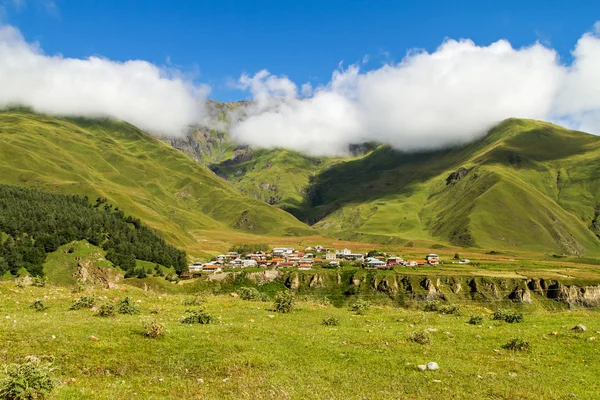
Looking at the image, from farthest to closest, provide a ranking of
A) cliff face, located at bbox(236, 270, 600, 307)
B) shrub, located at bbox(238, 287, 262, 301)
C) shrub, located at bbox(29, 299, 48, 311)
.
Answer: cliff face, located at bbox(236, 270, 600, 307)
shrub, located at bbox(238, 287, 262, 301)
shrub, located at bbox(29, 299, 48, 311)

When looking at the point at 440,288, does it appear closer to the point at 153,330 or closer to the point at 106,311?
the point at 106,311

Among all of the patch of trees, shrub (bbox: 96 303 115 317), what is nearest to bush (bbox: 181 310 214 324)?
shrub (bbox: 96 303 115 317)

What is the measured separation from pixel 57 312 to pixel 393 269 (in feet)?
466

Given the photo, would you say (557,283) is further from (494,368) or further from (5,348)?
(5,348)

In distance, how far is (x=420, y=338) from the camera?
19953mm

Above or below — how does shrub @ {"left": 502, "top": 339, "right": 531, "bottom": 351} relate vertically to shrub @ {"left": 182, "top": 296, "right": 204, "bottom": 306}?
above

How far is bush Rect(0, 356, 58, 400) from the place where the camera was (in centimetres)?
1132

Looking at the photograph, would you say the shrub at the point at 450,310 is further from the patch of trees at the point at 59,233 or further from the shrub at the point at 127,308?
the patch of trees at the point at 59,233

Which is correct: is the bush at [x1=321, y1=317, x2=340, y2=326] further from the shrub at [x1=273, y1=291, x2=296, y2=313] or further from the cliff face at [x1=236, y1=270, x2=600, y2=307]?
the cliff face at [x1=236, y1=270, x2=600, y2=307]

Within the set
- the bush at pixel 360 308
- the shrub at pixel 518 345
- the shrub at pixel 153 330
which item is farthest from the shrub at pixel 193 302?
the shrub at pixel 518 345

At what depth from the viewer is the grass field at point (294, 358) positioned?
13836mm

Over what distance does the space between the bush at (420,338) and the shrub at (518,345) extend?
3952mm

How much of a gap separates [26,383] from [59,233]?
137 meters

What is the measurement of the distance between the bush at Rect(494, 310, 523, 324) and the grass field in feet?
6.17
